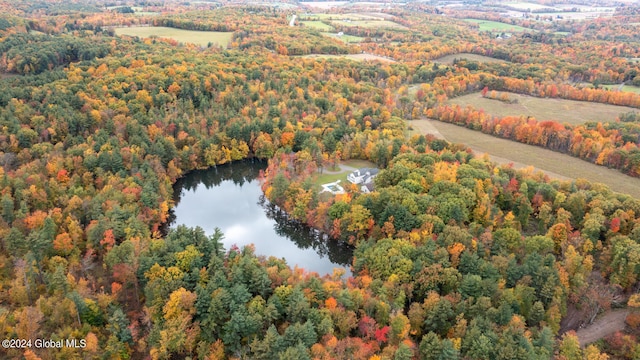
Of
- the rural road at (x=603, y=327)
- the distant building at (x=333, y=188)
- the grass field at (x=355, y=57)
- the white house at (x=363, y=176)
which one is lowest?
the rural road at (x=603, y=327)

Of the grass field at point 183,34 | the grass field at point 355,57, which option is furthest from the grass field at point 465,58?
the grass field at point 183,34

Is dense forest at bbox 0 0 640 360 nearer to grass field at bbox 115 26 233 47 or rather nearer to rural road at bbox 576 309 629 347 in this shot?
rural road at bbox 576 309 629 347

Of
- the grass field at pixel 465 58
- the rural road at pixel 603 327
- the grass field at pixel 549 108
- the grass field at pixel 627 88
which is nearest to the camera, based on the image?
the rural road at pixel 603 327

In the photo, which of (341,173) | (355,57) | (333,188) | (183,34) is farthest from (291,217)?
(183,34)

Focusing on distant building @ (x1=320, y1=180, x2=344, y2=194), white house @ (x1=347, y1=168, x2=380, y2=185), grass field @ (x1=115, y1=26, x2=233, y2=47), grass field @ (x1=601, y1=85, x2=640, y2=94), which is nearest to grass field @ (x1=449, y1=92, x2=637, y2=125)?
grass field @ (x1=601, y1=85, x2=640, y2=94)

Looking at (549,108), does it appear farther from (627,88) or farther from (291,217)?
(291,217)

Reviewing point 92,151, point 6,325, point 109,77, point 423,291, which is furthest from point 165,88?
Result: point 423,291

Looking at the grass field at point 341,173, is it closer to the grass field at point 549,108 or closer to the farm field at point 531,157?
the farm field at point 531,157
